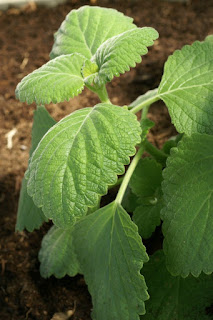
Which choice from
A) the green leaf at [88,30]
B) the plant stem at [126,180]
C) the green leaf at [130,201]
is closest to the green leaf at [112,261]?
the plant stem at [126,180]

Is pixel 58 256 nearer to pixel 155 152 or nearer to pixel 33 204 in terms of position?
pixel 33 204

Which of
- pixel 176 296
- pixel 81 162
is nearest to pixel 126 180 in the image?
pixel 81 162

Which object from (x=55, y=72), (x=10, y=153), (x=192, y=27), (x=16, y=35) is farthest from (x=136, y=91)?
(x=55, y=72)

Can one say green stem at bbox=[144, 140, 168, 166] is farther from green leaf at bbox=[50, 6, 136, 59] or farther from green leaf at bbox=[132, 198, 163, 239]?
green leaf at bbox=[50, 6, 136, 59]

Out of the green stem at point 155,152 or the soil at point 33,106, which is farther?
the soil at point 33,106

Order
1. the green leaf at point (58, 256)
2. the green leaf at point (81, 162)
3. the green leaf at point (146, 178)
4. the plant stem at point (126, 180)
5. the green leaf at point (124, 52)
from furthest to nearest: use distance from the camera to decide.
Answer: the green leaf at point (58, 256) < the green leaf at point (146, 178) < the plant stem at point (126, 180) < the green leaf at point (124, 52) < the green leaf at point (81, 162)

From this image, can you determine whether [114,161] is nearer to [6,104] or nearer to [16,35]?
[6,104]

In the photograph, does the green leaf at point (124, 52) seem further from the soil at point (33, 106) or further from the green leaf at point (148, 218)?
the soil at point (33, 106)
